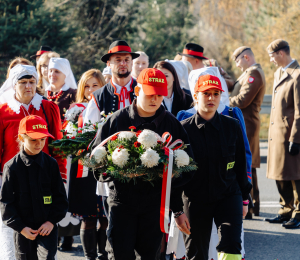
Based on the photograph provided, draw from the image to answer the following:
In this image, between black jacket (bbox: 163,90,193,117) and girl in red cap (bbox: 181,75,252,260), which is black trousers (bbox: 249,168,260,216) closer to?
black jacket (bbox: 163,90,193,117)

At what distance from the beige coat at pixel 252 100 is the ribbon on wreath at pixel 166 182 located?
4.01 metres

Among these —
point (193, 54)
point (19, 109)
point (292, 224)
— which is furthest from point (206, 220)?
point (193, 54)

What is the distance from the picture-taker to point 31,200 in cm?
375

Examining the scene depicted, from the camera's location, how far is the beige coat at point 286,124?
21.5 feet

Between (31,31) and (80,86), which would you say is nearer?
(80,86)

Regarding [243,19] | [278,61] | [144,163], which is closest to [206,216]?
[144,163]

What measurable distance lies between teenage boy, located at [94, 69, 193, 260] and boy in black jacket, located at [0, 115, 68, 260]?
603 mm

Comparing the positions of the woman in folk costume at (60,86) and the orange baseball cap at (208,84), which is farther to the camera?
the woman in folk costume at (60,86)

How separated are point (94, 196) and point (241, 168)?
1.92m

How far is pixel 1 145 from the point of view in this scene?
4371 mm

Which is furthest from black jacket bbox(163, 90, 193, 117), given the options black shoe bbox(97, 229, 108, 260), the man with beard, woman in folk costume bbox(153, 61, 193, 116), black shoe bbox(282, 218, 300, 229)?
black shoe bbox(282, 218, 300, 229)

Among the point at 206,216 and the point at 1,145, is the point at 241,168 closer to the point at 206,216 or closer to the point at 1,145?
the point at 206,216

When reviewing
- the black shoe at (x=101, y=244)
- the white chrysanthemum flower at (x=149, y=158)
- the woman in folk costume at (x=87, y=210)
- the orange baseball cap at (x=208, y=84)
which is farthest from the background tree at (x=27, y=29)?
the white chrysanthemum flower at (x=149, y=158)

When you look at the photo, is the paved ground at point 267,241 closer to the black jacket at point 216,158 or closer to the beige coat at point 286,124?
the beige coat at point 286,124
